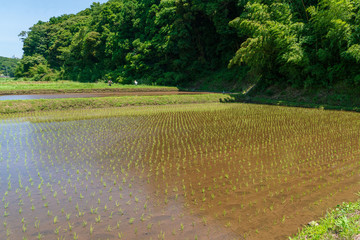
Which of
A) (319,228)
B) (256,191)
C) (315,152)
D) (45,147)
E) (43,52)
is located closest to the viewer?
(319,228)

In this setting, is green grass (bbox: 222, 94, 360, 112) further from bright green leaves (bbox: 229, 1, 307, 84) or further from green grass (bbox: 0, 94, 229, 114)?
bright green leaves (bbox: 229, 1, 307, 84)

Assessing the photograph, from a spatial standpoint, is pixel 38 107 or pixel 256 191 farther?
pixel 38 107

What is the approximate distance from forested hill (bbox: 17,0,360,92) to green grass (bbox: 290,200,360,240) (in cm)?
1279

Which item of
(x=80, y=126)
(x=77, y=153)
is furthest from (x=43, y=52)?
(x=77, y=153)

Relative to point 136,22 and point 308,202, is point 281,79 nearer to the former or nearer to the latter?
point 308,202

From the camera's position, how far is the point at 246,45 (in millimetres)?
19578

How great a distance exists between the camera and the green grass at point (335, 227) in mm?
2686

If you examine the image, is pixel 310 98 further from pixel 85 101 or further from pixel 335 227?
pixel 335 227

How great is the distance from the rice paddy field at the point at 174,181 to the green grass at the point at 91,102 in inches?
233

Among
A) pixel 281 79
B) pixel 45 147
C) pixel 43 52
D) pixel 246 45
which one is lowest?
pixel 45 147

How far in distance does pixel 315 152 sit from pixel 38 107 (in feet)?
49.1

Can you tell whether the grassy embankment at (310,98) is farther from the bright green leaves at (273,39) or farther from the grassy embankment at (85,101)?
the grassy embankment at (85,101)

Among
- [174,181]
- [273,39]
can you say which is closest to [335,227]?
[174,181]

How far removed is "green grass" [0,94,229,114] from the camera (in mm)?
14188
